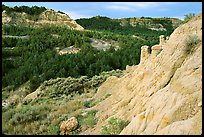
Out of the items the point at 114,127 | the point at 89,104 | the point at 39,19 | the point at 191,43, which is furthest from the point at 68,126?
the point at 39,19

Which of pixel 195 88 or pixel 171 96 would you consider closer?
pixel 195 88

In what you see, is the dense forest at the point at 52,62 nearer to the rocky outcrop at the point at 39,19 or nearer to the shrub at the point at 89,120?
the shrub at the point at 89,120

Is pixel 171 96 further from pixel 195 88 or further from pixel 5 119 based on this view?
pixel 5 119

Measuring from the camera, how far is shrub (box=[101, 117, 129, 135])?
30.8ft

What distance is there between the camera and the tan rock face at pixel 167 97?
266 inches

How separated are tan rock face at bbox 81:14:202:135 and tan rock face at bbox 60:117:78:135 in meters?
0.74

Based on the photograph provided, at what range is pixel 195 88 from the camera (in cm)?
720

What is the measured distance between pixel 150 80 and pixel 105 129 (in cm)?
210

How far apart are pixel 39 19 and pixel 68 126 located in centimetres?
7150

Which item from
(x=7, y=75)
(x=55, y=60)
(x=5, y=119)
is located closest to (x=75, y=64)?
(x=55, y=60)

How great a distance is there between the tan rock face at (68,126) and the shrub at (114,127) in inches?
65.9

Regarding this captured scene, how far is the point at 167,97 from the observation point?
7.93 m

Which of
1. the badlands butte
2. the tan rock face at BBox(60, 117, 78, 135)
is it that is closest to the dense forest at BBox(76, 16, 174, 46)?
the badlands butte

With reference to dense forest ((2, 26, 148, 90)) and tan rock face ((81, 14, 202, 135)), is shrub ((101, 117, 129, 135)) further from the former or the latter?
dense forest ((2, 26, 148, 90))
